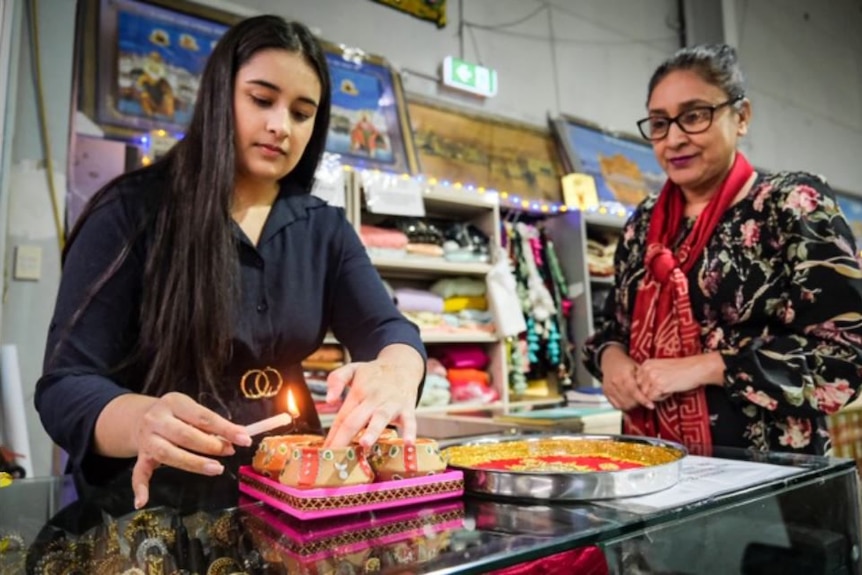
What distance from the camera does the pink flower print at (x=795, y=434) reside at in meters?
1.22

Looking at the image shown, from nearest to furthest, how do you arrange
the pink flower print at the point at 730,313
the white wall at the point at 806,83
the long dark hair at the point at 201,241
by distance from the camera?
1. the long dark hair at the point at 201,241
2. the pink flower print at the point at 730,313
3. the white wall at the point at 806,83

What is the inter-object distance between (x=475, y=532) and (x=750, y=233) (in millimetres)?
1020

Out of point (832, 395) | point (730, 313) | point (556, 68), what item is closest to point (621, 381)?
point (730, 313)

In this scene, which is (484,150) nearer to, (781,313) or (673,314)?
(673,314)

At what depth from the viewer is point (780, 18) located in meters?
6.31

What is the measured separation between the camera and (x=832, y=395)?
45.1 inches

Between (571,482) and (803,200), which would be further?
(803,200)

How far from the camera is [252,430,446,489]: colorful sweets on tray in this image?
2.10ft

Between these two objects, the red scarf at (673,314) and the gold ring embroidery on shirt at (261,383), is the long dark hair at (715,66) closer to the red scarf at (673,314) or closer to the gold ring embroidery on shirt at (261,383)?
the red scarf at (673,314)

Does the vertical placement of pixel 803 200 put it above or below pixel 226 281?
above

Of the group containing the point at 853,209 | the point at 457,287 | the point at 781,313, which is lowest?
the point at 781,313

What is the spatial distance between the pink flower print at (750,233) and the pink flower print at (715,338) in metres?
0.19

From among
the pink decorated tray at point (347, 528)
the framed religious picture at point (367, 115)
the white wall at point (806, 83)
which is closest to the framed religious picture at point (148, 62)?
the framed religious picture at point (367, 115)

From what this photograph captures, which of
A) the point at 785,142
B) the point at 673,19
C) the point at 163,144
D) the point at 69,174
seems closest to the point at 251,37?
the point at 163,144
